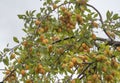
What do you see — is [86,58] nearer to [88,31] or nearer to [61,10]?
[88,31]

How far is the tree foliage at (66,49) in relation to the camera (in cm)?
467

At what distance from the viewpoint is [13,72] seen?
5945 mm

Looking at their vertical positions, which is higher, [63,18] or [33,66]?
[63,18]

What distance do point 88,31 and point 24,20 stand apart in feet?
5.85

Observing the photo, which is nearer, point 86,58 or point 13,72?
point 86,58

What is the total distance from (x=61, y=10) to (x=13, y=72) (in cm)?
137

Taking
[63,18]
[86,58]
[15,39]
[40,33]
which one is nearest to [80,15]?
[63,18]

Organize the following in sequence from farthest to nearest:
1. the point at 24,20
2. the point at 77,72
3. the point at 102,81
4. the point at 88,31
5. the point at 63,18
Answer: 1. the point at 24,20
2. the point at 63,18
3. the point at 88,31
4. the point at 77,72
5. the point at 102,81

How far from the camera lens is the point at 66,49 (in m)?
5.63

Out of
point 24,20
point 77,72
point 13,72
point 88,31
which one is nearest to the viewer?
point 77,72

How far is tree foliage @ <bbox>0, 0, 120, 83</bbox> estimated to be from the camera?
4.67 m

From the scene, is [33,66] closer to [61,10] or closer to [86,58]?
[86,58]

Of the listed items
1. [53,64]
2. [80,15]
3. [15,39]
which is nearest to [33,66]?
[53,64]

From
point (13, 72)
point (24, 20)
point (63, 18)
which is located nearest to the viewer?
point (13, 72)
